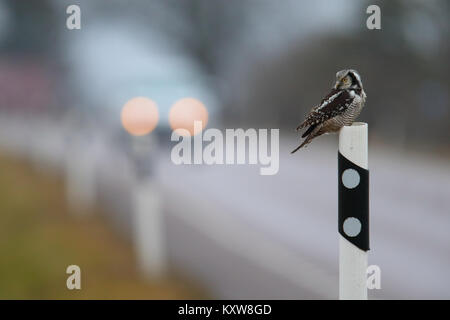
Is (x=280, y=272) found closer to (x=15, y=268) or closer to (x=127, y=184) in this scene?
(x=15, y=268)

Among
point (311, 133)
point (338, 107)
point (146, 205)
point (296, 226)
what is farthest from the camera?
point (296, 226)

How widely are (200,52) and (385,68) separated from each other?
11.9 ft

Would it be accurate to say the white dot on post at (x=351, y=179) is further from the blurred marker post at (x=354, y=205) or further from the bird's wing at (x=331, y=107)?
the bird's wing at (x=331, y=107)

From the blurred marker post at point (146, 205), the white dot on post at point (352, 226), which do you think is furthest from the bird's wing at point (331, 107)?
the blurred marker post at point (146, 205)

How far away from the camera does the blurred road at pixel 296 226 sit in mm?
5996

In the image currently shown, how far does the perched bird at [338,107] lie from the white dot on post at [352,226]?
42cm

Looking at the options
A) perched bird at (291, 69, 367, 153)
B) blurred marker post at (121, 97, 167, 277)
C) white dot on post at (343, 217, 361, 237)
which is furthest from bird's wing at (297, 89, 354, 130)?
blurred marker post at (121, 97, 167, 277)

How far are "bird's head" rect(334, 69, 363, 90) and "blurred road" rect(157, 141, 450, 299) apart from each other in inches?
120

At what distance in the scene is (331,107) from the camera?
260 centimetres

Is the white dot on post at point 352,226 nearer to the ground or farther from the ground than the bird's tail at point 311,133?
nearer to the ground

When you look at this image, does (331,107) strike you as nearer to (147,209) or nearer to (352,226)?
(352,226)

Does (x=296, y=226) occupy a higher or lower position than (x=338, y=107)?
lower

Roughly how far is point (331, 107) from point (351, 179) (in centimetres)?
46

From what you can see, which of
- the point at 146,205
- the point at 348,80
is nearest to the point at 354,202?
the point at 348,80
